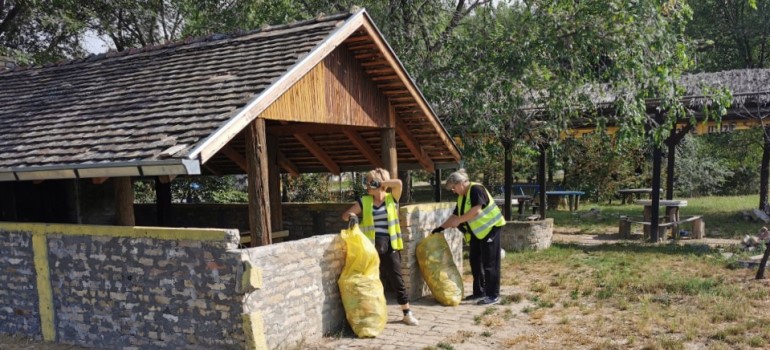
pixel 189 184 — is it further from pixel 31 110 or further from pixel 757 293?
pixel 757 293

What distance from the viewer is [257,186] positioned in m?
6.71

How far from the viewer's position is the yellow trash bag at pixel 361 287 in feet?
23.1

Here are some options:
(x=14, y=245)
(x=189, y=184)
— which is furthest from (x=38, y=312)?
(x=189, y=184)

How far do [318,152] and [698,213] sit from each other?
13208 mm

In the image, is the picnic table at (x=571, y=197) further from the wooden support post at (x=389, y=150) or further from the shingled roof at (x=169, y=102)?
the wooden support post at (x=389, y=150)

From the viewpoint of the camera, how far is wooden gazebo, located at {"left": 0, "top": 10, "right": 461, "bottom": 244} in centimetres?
636

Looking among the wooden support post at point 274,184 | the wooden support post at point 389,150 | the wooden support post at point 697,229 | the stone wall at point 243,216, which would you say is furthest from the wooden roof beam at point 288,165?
the wooden support post at point 697,229

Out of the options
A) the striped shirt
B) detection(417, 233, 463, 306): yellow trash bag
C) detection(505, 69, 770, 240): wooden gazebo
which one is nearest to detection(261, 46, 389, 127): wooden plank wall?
the striped shirt

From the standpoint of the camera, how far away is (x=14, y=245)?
300 inches

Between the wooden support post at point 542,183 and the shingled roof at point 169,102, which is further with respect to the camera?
the wooden support post at point 542,183

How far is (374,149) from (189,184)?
36.8 ft

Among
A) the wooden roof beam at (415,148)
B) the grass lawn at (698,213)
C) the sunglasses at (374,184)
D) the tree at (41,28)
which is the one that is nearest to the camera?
the sunglasses at (374,184)

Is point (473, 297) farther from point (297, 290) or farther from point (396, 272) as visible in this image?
point (297, 290)

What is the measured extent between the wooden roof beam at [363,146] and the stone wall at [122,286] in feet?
14.0
